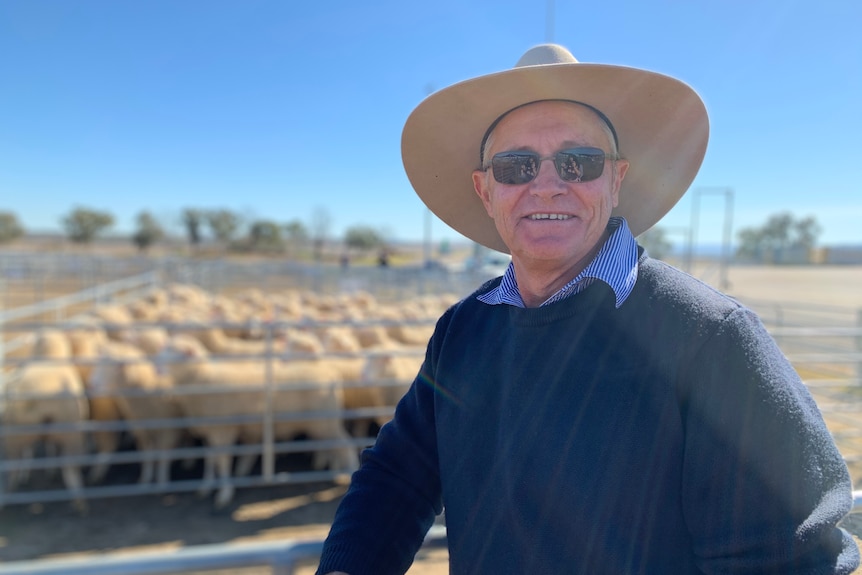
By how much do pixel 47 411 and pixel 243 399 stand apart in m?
1.80

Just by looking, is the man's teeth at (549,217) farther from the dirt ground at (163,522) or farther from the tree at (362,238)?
the tree at (362,238)

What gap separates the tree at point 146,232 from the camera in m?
54.6

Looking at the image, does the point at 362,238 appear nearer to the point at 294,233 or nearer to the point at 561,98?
the point at 294,233

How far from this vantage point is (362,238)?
2501 inches


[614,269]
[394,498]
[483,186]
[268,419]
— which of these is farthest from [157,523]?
[614,269]

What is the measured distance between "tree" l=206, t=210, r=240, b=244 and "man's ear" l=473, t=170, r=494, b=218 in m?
61.1

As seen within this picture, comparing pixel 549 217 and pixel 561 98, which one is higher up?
pixel 561 98

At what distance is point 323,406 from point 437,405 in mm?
4433

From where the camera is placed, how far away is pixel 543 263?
1.26 meters

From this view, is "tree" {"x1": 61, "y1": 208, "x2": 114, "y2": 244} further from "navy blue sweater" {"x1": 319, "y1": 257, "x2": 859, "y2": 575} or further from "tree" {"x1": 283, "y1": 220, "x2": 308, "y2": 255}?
"navy blue sweater" {"x1": 319, "y1": 257, "x2": 859, "y2": 575}

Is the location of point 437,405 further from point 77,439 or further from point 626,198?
point 77,439

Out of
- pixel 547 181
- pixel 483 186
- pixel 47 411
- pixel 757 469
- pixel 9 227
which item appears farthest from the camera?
pixel 9 227

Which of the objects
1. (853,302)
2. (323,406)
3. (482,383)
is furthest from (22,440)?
(853,302)

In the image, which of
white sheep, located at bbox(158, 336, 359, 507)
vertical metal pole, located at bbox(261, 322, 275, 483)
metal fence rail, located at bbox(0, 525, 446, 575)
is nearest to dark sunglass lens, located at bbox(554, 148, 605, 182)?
metal fence rail, located at bbox(0, 525, 446, 575)
